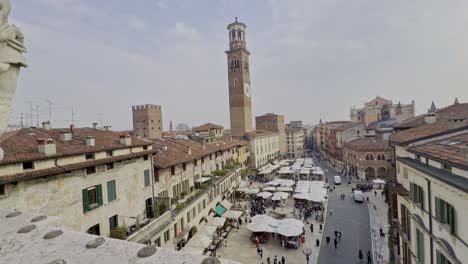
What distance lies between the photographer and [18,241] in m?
3.92

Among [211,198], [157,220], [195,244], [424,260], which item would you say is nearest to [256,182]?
[211,198]

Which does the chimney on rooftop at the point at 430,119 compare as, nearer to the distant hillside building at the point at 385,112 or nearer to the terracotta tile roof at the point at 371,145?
the terracotta tile roof at the point at 371,145

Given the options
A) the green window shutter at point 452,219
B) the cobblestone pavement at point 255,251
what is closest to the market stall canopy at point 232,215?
the cobblestone pavement at point 255,251

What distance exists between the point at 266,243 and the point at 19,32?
84.4 ft

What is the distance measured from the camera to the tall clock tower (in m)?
70.6

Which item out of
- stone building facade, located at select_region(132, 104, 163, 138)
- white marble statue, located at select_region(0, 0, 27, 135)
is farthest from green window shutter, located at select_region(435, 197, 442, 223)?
stone building facade, located at select_region(132, 104, 163, 138)

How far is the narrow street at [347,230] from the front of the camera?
22272mm

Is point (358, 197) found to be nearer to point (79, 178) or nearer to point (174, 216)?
point (174, 216)

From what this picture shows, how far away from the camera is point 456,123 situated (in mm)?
13555

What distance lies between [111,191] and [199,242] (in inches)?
354

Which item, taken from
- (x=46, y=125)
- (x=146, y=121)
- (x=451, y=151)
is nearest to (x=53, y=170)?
(x=46, y=125)

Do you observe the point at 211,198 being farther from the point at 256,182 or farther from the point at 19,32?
the point at 19,32

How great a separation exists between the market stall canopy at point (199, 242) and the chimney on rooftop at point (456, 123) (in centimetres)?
1859

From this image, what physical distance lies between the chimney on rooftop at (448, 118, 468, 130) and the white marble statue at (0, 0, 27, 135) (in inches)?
697
